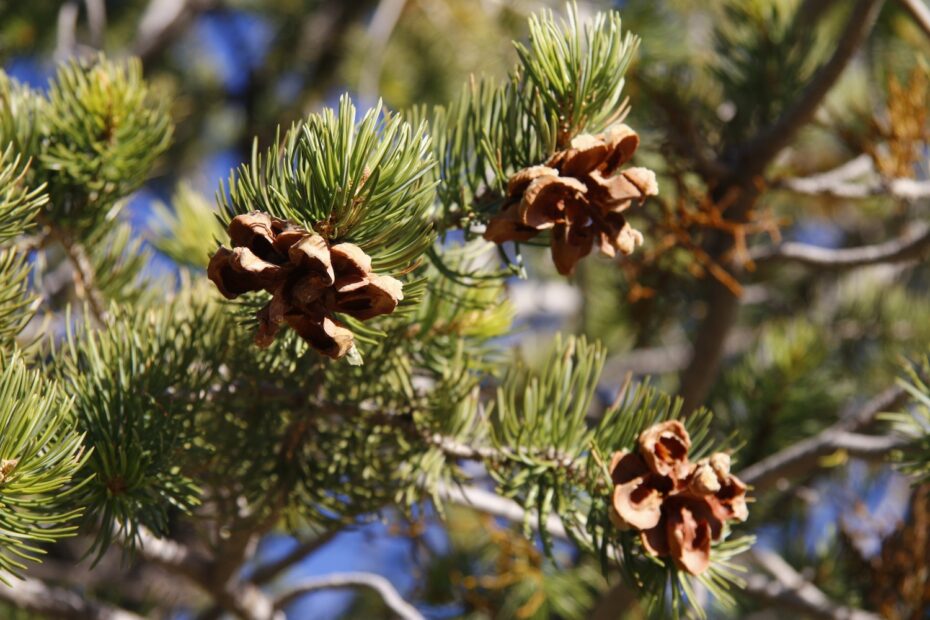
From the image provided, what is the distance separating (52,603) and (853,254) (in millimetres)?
1177

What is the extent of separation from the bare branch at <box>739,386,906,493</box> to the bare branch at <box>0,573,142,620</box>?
2.65 feet

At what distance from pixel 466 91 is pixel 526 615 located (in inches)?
27.8

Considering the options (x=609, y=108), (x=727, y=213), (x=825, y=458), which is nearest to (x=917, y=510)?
(x=825, y=458)

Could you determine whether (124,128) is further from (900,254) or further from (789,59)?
(900,254)

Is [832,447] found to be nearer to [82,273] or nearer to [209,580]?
[209,580]

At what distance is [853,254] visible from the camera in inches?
59.1

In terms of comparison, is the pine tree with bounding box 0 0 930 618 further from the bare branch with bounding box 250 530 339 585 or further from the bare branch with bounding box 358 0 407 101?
the bare branch with bounding box 358 0 407 101

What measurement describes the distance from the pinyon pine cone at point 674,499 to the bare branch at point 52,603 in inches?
26.5

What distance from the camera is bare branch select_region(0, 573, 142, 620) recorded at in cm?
114

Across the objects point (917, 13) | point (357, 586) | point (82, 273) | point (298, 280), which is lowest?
point (357, 586)

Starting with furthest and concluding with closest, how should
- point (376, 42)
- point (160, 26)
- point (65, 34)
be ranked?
point (160, 26) → point (376, 42) → point (65, 34)

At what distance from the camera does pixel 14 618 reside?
152cm

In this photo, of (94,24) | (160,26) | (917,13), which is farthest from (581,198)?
(160,26)

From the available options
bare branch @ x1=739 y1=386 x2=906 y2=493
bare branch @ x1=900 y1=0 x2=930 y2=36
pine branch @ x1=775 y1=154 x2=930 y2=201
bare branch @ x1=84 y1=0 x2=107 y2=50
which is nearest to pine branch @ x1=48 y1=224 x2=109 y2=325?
bare branch @ x1=739 y1=386 x2=906 y2=493
